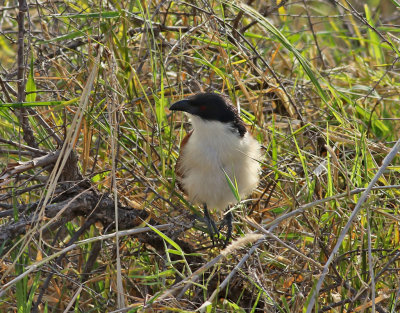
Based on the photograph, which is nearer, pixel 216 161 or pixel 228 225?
pixel 216 161

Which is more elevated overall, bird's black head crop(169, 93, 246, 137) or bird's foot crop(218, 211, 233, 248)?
bird's black head crop(169, 93, 246, 137)

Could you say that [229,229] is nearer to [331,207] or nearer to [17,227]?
[331,207]

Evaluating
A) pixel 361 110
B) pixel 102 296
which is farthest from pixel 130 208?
pixel 361 110

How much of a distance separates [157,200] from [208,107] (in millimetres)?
417

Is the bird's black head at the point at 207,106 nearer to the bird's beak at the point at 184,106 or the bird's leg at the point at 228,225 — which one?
the bird's beak at the point at 184,106

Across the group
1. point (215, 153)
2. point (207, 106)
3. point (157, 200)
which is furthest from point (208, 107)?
point (157, 200)

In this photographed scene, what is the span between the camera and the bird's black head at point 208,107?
2.33 meters

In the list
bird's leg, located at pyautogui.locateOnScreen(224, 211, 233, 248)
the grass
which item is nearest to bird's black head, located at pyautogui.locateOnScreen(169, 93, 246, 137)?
the grass

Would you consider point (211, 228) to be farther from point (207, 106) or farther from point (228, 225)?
point (207, 106)

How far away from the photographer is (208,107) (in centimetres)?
234

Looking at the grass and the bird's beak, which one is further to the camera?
the bird's beak

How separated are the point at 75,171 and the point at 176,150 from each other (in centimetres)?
64

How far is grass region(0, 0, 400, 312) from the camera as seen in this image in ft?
6.02

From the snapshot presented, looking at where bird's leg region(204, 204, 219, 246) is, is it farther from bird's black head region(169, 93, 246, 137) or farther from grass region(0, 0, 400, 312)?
bird's black head region(169, 93, 246, 137)
